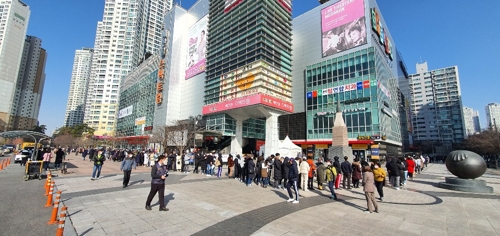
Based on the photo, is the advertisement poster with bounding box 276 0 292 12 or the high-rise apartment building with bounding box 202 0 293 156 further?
the advertisement poster with bounding box 276 0 292 12

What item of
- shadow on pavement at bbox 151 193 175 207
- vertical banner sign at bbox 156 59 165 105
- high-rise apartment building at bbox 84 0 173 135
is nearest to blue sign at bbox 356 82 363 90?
shadow on pavement at bbox 151 193 175 207

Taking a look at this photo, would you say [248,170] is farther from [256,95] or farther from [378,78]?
[378,78]

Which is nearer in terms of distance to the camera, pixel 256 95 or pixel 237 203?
pixel 237 203

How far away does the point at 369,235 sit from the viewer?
5.37 m

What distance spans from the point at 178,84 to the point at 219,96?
20329 millimetres

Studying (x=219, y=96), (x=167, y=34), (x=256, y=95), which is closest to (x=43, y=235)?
(x=256, y=95)

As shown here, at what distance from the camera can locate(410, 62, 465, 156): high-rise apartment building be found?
325 ft

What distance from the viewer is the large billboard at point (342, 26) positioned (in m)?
37.2

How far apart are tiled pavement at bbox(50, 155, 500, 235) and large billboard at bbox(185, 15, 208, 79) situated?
45035mm

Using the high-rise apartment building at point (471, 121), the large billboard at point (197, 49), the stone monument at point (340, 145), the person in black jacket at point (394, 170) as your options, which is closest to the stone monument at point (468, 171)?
the person in black jacket at point (394, 170)

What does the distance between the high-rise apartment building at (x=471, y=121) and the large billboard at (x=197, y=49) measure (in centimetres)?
15933

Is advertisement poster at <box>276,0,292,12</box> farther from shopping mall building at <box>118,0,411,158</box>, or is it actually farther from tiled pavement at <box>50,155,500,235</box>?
tiled pavement at <box>50,155,500,235</box>

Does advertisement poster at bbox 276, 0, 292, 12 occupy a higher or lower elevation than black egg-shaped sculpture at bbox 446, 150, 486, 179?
higher

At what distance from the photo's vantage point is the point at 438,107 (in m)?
106
